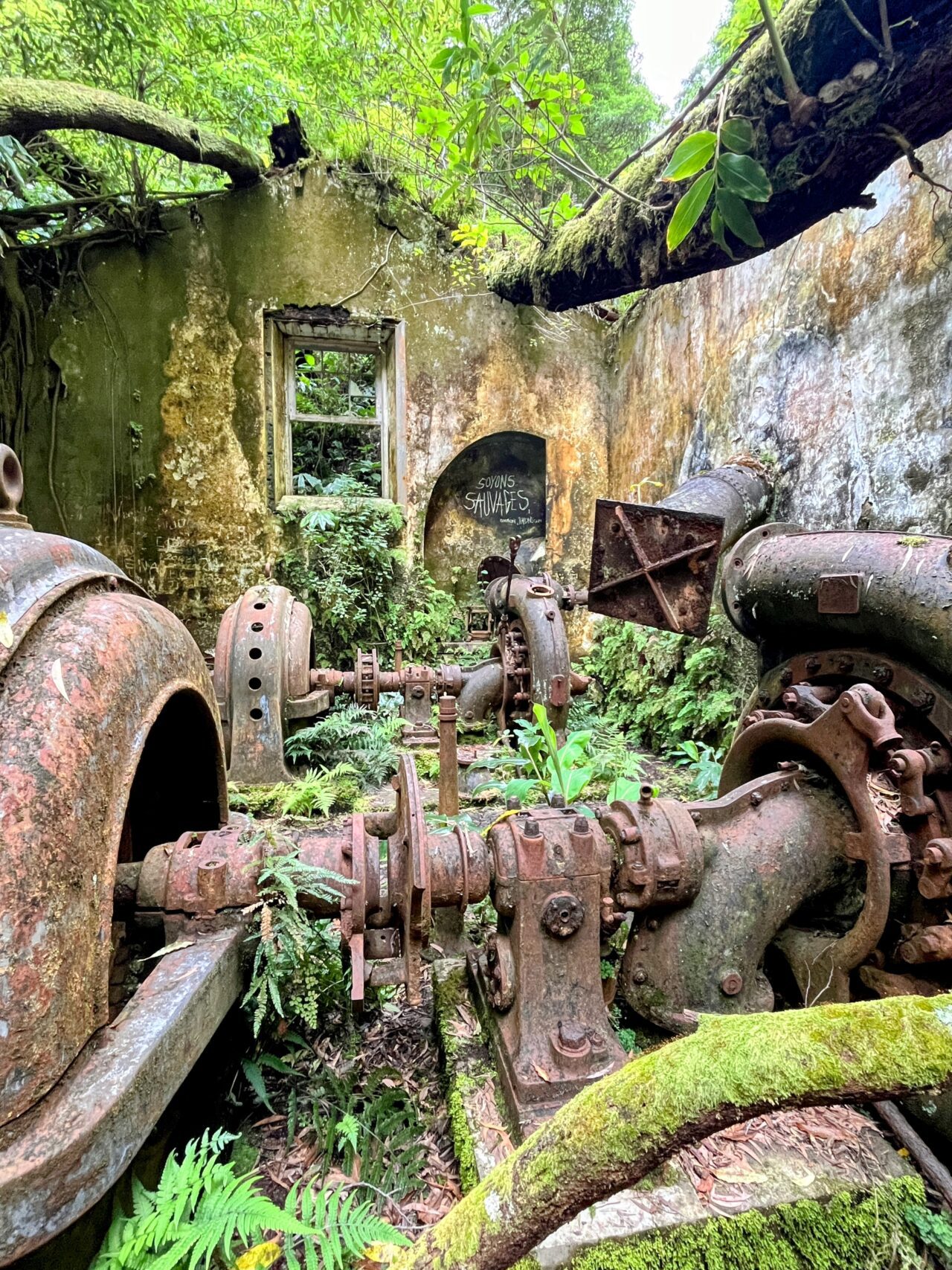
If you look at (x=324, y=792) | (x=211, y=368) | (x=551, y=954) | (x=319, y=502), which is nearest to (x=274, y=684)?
(x=324, y=792)

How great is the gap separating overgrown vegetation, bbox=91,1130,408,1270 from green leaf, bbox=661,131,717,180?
267 cm

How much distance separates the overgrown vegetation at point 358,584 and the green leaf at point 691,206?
5.49m

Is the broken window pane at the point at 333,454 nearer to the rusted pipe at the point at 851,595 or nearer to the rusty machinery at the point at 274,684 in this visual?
the rusty machinery at the point at 274,684

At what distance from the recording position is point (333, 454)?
8508 mm

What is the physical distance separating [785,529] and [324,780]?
3071 millimetres

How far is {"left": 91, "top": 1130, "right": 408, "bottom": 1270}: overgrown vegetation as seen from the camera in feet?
3.95

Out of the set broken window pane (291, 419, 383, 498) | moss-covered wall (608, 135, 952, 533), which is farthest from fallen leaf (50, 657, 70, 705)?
broken window pane (291, 419, 383, 498)

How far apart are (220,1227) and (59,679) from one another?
1135 millimetres

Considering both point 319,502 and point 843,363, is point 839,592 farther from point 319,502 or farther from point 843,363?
point 319,502

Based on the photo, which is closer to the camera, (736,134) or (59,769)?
(59,769)

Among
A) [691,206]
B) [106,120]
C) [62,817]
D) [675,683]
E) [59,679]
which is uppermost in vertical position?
[106,120]

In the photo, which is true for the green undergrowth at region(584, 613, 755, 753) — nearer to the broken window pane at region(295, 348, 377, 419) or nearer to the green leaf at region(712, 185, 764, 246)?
the green leaf at region(712, 185, 764, 246)

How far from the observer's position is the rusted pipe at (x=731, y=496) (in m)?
3.86

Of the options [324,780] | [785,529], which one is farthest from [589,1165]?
[324,780]
